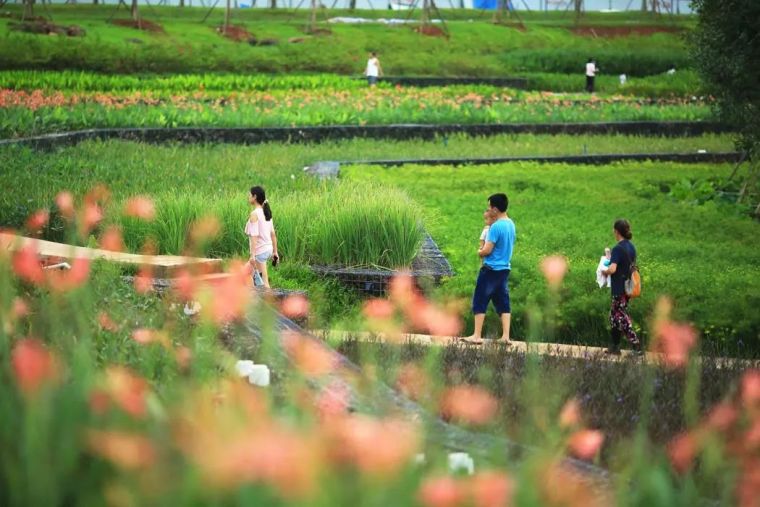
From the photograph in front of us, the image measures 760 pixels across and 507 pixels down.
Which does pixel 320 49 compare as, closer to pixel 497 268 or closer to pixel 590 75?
pixel 590 75

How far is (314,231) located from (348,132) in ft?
41.6

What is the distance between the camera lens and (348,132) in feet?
77.8

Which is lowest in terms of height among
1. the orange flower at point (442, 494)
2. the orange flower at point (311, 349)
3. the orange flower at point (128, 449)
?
the orange flower at point (311, 349)

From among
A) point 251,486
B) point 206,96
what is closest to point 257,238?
point 251,486

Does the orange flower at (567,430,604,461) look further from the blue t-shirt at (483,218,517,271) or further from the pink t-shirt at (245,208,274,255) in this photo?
the pink t-shirt at (245,208,274,255)

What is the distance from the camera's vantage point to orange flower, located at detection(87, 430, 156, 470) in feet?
9.07

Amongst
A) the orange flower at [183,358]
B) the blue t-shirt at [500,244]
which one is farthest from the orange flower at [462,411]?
the blue t-shirt at [500,244]

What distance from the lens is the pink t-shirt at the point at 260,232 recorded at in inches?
377

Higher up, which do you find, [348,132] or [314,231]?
[314,231]

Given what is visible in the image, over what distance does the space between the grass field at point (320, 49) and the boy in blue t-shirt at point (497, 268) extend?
22.9 m

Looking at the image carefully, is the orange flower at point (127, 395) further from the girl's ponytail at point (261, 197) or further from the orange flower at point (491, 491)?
the girl's ponytail at point (261, 197)

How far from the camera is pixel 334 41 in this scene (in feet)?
143

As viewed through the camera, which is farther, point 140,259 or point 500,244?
point 500,244

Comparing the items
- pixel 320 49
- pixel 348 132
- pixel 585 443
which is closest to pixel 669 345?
pixel 585 443
